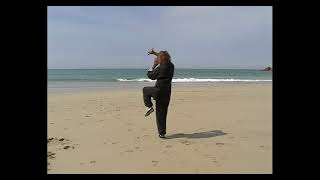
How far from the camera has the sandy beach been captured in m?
5.86

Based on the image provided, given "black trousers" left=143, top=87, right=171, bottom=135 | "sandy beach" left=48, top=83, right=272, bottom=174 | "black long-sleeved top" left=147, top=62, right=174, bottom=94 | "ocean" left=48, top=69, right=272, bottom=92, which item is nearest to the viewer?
"sandy beach" left=48, top=83, right=272, bottom=174

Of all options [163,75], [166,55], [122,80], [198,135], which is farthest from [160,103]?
[122,80]

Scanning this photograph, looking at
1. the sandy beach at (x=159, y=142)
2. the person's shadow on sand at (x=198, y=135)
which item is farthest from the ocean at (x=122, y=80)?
the person's shadow on sand at (x=198, y=135)

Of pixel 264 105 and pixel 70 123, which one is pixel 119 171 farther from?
pixel 264 105

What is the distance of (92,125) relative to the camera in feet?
29.9

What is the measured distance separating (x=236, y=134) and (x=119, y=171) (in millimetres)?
3323

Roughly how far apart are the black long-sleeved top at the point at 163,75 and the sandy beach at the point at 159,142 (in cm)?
105

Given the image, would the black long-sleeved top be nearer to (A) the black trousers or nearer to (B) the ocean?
(A) the black trousers

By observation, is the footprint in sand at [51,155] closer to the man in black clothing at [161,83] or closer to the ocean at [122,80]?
the man in black clothing at [161,83]

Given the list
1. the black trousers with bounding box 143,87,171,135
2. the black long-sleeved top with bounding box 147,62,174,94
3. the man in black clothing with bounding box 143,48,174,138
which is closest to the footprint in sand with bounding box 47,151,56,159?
the man in black clothing with bounding box 143,48,174,138

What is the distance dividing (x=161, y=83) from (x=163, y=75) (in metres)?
0.17

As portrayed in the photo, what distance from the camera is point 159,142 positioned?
289 inches

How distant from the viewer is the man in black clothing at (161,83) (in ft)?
24.5

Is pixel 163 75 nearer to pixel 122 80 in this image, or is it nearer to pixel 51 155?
pixel 51 155
